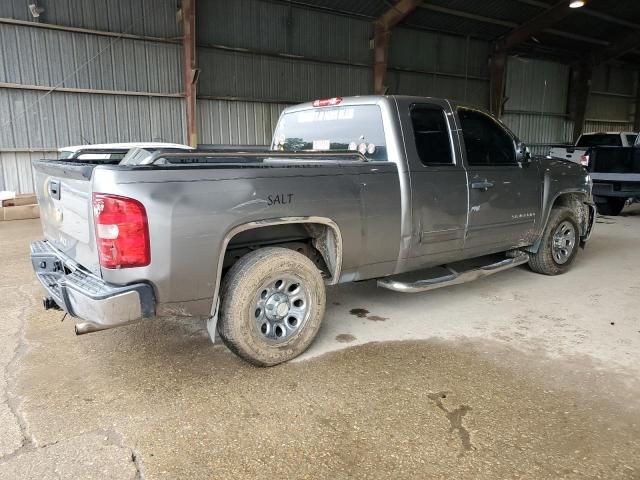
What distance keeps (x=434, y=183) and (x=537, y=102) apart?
64.3ft

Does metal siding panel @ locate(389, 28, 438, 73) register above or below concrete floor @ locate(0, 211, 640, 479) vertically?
above

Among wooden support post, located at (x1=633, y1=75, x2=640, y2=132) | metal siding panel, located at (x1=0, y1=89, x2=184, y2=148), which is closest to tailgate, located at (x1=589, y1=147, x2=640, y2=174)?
metal siding panel, located at (x1=0, y1=89, x2=184, y2=148)

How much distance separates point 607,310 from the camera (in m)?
4.65

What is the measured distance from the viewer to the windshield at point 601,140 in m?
13.5

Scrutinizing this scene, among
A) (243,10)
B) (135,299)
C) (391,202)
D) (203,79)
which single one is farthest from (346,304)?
(243,10)

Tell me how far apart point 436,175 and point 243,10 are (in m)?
11.2

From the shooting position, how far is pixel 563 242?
5797 millimetres

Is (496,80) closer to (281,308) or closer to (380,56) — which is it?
(380,56)

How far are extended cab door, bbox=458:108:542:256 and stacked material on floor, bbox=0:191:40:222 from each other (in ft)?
Answer: 30.4

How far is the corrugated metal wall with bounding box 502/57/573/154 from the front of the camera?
2014cm

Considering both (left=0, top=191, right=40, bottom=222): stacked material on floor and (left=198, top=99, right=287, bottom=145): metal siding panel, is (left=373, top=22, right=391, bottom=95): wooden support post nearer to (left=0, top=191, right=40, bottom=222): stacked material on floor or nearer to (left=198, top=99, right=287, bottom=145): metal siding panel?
(left=198, top=99, right=287, bottom=145): metal siding panel

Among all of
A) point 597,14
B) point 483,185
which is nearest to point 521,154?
point 483,185

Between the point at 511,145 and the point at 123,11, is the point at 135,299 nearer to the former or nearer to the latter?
the point at 511,145

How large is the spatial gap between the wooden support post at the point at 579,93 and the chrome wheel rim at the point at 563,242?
18.4 meters
